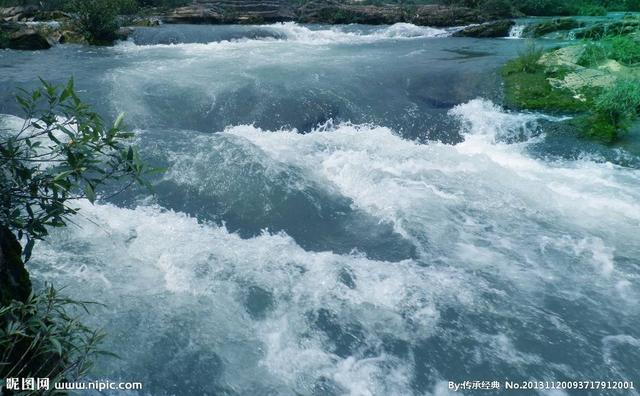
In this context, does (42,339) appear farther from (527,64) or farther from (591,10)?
(591,10)

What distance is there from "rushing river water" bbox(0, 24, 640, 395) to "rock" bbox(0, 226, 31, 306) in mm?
741

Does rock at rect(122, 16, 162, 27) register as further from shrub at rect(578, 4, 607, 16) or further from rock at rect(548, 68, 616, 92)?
shrub at rect(578, 4, 607, 16)

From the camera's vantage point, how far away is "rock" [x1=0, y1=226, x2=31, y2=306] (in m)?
2.82

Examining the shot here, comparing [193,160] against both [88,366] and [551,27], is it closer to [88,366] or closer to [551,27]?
[88,366]

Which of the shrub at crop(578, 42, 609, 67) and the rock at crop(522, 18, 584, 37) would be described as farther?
the rock at crop(522, 18, 584, 37)

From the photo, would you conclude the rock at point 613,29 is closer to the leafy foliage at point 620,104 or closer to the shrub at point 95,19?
the leafy foliage at point 620,104

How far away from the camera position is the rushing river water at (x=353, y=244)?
4.01 metres

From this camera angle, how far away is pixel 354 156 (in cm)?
784

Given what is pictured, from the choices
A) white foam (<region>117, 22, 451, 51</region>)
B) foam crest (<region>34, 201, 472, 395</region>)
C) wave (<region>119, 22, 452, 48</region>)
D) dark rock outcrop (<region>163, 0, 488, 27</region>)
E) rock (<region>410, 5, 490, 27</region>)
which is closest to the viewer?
foam crest (<region>34, 201, 472, 395</region>)

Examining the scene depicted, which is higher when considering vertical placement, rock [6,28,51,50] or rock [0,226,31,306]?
rock [0,226,31,306]

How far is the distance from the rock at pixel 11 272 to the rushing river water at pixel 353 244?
74 centimetres

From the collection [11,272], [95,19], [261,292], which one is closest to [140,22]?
[95,19]

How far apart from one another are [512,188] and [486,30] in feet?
47.3

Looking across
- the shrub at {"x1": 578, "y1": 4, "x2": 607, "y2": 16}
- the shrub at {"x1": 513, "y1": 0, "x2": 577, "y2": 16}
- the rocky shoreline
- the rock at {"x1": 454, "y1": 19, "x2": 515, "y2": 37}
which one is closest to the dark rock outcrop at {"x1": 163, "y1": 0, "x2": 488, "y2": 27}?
the rocky shoreline
